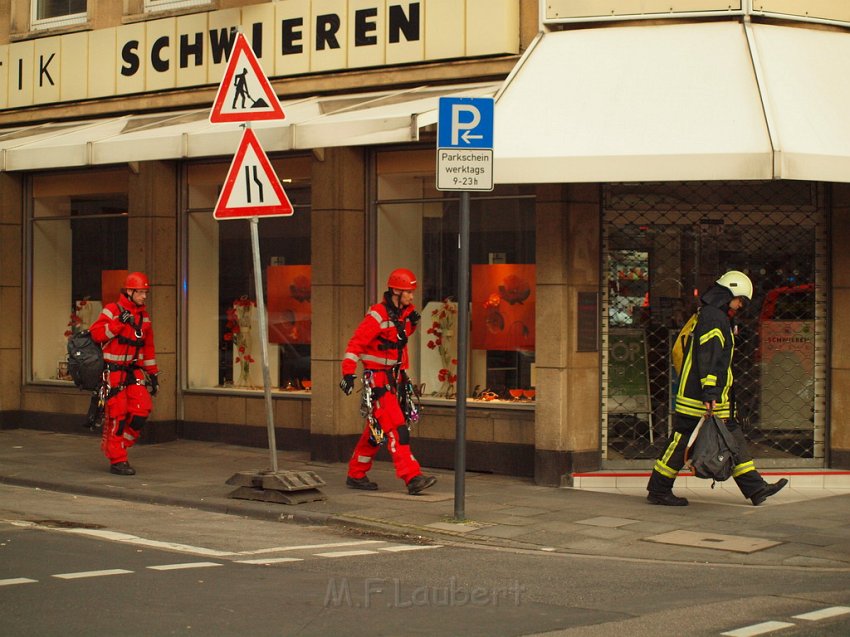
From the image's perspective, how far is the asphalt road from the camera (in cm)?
688

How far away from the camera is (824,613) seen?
7.29 metres

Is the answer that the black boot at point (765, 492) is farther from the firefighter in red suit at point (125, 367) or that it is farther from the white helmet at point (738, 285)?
the firefighter in red suit at point (125, 367)

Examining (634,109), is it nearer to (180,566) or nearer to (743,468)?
(743,468)

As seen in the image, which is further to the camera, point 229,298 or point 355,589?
A: point 229,298

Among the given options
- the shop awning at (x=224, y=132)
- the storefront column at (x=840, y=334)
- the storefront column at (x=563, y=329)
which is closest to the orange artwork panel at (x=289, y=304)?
the shop awning at (x=224, y=132)

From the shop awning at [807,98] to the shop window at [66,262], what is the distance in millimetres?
8588

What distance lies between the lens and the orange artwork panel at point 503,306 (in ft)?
44.5

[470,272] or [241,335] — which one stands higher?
[470,272]

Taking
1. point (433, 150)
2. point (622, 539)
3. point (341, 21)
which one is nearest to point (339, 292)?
point (433, 150)

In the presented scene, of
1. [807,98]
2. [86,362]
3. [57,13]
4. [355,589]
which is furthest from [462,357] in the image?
[57,13]

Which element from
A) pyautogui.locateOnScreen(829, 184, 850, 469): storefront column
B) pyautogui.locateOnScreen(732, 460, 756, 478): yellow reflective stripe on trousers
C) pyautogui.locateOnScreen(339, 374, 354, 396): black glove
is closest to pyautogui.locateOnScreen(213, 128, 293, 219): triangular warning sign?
pyautogui.locateOnScreen(339, 374, 354, 396): black glove

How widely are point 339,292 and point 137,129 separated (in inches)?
124

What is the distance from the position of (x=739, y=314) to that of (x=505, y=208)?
2504 millimetres

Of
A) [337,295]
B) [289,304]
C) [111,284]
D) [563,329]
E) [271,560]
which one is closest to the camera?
[271,560]
